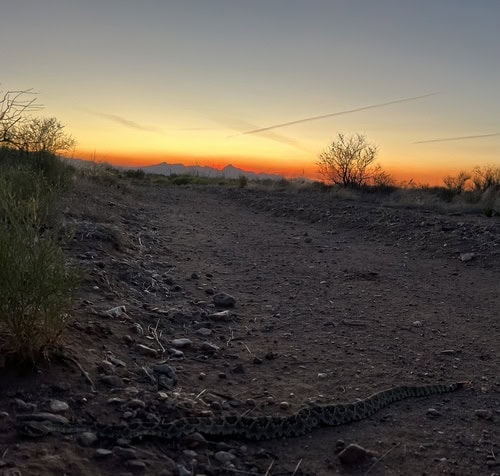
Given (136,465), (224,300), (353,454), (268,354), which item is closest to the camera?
(136,465)

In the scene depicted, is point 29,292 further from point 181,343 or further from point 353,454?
point 353,454

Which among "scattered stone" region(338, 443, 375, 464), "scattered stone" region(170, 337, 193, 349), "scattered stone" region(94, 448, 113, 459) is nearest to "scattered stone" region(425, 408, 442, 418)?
"scattered stone" region(338, 443, 375, 464)

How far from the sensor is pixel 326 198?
21.8 metres

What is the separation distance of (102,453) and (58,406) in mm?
573

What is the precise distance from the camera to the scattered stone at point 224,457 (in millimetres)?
3732

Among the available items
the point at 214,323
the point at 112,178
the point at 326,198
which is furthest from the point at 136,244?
the point at 112,178

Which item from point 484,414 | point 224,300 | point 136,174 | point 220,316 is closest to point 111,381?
point 220,316

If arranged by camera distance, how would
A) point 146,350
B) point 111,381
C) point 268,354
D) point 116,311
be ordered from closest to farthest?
point 111,381 < point 146,350 < point 268,354 < point 116,311

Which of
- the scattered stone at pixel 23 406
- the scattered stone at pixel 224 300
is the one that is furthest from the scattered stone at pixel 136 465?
the scattered stone at pixel 224 300

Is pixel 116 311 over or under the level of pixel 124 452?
over

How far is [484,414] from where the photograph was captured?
4.68 meters

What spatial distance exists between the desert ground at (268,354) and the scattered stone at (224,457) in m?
0.01

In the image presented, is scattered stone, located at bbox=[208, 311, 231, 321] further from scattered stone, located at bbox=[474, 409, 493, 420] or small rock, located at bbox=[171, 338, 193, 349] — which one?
scattered stone, located at bbox=[474, 409, 493, 420]

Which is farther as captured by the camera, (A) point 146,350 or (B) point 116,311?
(B) point 116,311
